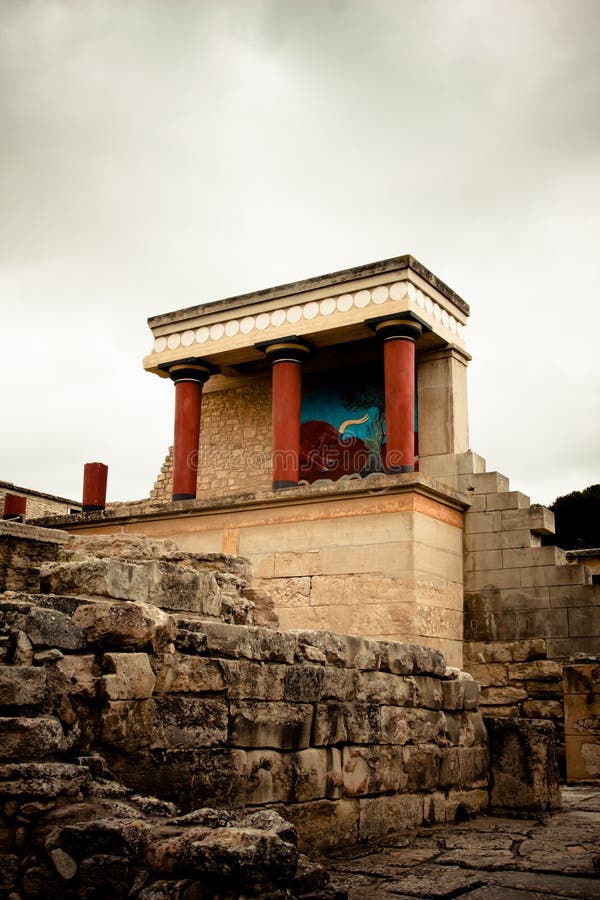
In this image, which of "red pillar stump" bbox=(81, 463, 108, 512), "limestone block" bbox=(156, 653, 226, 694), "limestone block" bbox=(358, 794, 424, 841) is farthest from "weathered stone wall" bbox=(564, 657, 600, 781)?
"red pillar stump" bbox=(81, 463, 108, 512)

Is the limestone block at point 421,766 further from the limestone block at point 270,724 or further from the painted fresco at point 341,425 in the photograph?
the painted fresco at point 341,425

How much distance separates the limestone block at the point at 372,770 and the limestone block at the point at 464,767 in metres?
0.72

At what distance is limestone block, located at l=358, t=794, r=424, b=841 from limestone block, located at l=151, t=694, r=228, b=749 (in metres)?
1.62

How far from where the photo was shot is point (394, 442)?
520 inches

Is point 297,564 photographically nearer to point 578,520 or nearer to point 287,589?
point 287,589

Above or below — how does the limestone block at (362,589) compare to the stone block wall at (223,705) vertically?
above

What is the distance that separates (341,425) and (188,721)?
11102 millimetres

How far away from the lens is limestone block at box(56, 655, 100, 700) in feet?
13.9

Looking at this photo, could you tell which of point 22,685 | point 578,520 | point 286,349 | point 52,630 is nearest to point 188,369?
point 286,349

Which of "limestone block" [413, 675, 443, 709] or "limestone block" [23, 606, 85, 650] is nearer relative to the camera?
"limestone block" [23, 606, 85, 650]

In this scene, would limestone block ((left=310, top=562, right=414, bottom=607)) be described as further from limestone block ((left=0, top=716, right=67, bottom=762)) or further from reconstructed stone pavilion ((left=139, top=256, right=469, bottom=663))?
limestone block ((left=0, top=716, right=67, bottom=762))

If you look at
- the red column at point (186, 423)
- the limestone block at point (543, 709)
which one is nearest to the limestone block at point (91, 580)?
the limestone block at point (543, 709)

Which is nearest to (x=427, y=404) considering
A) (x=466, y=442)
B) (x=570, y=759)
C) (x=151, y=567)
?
(x=466, y=442)

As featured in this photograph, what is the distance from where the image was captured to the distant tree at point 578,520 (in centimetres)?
3269
